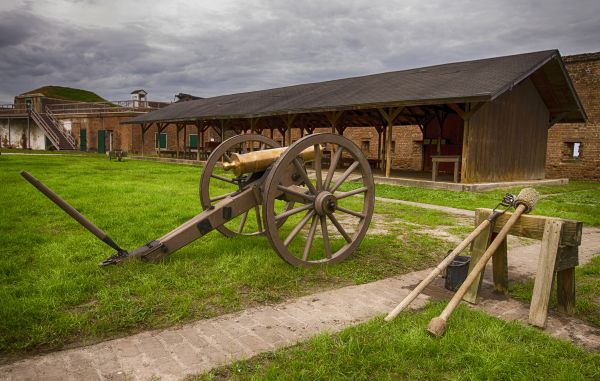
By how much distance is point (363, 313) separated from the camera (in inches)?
123

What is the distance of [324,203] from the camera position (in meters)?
4.21

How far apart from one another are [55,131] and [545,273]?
44874 millimetres

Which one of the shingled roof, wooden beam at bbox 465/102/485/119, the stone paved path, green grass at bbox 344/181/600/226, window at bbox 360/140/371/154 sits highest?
the shingled roof

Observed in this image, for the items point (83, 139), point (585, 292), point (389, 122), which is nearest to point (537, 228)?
point (585, 292)

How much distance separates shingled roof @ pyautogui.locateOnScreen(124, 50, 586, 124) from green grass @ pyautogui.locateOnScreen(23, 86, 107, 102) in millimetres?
63183

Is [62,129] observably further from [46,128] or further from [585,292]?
[585,292]

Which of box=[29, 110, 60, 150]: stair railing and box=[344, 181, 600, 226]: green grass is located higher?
box=[29, 110, 60, 150]: stair railing

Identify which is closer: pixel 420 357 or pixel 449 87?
pixel 420 357

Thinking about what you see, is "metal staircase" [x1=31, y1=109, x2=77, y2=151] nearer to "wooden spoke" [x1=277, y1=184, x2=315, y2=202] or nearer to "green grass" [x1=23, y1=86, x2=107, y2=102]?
"green grass" [x1=23, y1=86, x2=107, y2=102]

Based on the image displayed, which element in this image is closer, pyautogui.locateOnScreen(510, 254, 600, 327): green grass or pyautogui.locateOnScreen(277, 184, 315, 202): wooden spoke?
pyautogui.locateOnScreen(510, 254, 600, 327): green grass

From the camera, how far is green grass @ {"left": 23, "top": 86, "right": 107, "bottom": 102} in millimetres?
69750

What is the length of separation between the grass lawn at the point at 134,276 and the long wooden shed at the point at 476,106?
687 cm

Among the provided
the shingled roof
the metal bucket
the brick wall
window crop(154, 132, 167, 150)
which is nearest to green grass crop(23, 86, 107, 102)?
window crop(154, 132, 167, 150)

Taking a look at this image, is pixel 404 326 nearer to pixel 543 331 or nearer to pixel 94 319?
pixel 543 331
